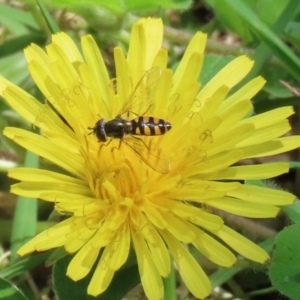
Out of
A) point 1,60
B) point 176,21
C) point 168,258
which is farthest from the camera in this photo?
point 176,21

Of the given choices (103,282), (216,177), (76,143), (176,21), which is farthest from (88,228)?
(176,21)

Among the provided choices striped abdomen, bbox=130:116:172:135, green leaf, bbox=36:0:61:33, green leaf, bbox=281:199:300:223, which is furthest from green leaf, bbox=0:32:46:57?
green leaf, bbox=281:199:300:223

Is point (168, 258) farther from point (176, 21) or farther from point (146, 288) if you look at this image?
point (176, 21)

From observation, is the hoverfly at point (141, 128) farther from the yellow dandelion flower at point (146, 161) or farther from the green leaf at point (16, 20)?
the green leaf at point (16, 20)

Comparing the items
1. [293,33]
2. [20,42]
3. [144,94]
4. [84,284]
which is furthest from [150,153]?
[20,42]

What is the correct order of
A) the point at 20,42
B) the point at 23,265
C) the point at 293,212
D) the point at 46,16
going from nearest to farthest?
the point at 293,212 < the point at 23,265 < the point at 46,16 < the point at 20,42

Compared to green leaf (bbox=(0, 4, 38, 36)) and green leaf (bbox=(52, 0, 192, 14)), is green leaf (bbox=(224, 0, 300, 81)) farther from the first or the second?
green leaf (bbox=(0, 4, 38, 36))

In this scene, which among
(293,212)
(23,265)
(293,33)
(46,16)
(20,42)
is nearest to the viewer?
(293,212)

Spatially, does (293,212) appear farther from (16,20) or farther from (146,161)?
(16,20)
